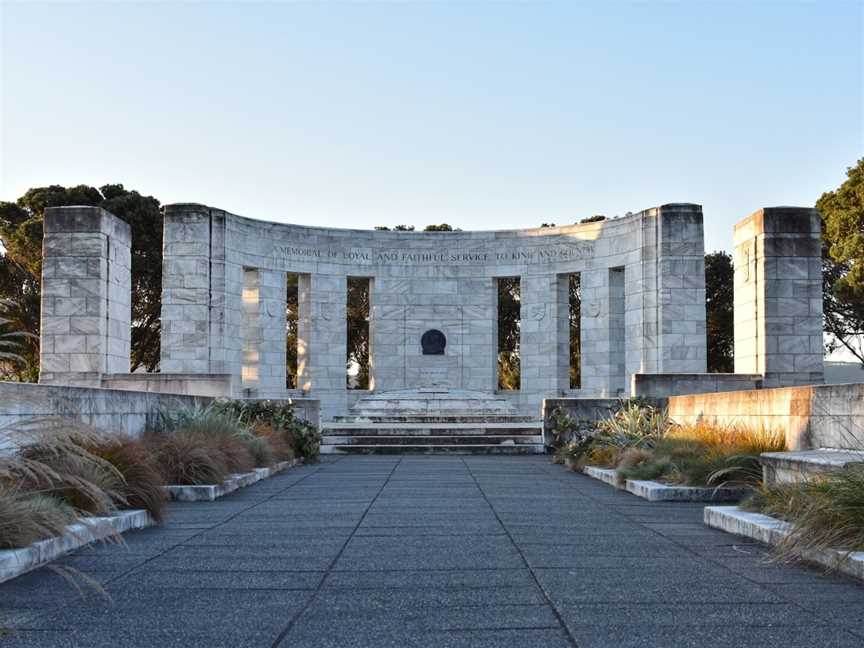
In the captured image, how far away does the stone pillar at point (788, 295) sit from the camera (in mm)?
19141

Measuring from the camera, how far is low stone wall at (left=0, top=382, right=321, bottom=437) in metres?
8.11

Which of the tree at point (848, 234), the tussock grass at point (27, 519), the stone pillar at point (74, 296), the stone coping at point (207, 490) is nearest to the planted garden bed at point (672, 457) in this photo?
the stone coping at point (207, 490)

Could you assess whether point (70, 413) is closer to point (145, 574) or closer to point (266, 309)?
point (145, 574)

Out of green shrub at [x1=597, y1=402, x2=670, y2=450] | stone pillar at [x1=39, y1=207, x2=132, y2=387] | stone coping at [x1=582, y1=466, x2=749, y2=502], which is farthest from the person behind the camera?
stone pillar at [x1=39, y1=207, x2=132, y2=387]

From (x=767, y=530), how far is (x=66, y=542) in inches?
208

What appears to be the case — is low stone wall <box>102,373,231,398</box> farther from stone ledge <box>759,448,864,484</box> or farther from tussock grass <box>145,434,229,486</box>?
stone ledge <box>759,448,864,484</box>

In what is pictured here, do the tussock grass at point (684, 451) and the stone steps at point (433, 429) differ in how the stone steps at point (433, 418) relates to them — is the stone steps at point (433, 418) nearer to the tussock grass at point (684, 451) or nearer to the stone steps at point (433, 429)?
the stone steps at point (433, 429)

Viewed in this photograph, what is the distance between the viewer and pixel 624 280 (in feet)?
91.1

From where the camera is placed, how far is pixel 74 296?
762 inches

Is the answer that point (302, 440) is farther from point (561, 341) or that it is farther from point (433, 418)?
point (561, 341)

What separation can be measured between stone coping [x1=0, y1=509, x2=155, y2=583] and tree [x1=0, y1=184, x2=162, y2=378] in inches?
1166

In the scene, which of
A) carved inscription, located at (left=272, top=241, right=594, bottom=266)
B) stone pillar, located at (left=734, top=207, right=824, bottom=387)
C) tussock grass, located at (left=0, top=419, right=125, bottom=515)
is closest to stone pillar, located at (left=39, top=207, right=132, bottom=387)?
carved inscription, located at (left=272, top=241, right=594, bottom=266)

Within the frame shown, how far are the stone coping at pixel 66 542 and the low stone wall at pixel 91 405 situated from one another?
34.9 inches

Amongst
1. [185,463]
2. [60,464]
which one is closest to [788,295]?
[185,463]
